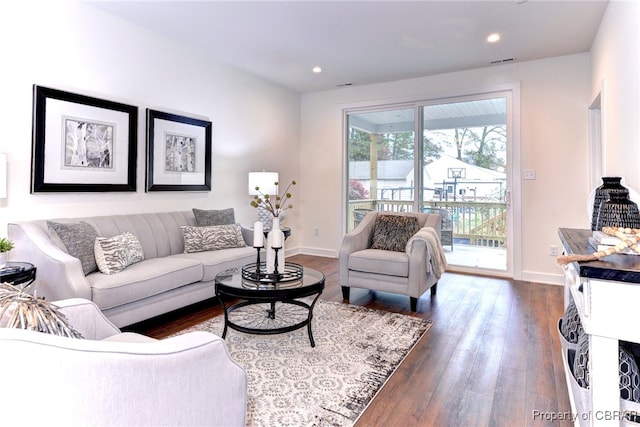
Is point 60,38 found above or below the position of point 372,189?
above

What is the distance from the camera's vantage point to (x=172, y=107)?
12.5 feet

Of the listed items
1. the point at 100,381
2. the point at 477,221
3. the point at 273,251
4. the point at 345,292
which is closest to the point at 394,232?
the point at 345,292

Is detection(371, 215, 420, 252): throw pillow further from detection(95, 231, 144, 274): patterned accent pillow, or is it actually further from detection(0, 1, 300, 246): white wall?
detection(95, 231, 144, 274): patterned accent pillow

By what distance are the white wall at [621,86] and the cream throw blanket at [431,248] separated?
1.44m

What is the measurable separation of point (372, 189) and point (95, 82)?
3789 mm

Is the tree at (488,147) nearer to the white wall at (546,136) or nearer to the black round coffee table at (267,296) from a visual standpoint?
the white wall at (546,136)

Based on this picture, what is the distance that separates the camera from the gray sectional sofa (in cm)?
231

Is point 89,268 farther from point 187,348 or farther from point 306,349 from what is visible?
point 187,348

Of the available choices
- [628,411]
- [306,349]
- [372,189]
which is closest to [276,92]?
[372,189]

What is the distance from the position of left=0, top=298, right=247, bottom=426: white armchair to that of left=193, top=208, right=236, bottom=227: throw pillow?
2.85 metres

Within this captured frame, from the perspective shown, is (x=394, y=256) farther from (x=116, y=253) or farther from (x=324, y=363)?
(x=116, y=253)

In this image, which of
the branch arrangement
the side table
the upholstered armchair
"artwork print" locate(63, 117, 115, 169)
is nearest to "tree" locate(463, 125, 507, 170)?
the upholstered armchair

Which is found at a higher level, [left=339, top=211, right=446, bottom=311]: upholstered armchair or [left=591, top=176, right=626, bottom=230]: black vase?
[left=591, top=176, right=626, bottom=230]: black vase

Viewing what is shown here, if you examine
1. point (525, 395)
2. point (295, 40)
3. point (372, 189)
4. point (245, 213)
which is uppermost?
point (295, 40)
